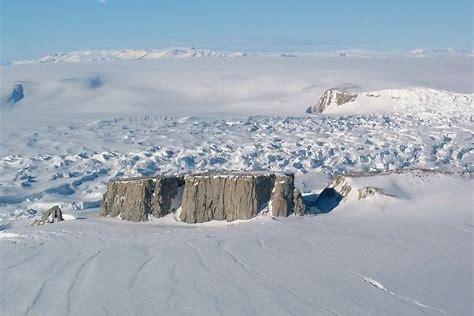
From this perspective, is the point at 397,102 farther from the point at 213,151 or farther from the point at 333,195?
the point at 333,195

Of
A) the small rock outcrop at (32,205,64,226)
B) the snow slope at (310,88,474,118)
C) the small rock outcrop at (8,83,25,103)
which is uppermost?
the snow slope at (310,88,474,118)

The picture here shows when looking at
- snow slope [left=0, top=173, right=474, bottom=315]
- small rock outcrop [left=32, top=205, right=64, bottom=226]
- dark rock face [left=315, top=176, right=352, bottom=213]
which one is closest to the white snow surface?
dark rock face [left=315, top=176, right=352, bottom=213]

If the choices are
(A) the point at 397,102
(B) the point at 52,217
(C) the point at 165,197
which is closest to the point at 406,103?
(A) the point at 397,102

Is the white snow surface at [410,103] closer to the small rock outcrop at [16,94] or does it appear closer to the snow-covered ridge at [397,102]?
the snow-covered ridge at [397,102]

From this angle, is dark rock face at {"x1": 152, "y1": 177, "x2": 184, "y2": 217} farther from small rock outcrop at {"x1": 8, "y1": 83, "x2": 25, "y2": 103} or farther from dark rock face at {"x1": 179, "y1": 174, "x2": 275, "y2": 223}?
small rock outcrop at {"x1": 8, "y1": 83, "x2": 25, "y2": 103}

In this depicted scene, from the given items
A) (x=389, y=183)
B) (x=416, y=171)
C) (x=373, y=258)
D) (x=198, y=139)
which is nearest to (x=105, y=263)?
(x=373, y=258)

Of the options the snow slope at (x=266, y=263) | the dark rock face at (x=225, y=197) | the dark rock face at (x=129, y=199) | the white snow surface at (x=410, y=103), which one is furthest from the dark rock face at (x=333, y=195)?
the white snow surface at (x=410, y=103)
